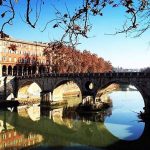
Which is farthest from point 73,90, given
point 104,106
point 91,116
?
point 91,116

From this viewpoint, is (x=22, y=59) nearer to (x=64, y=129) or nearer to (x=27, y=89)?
(x=27, y=89)

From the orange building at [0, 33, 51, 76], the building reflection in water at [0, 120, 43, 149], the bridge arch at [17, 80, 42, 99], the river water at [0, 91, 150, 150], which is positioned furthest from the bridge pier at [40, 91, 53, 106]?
the building reflection in water at [0, 120, 43, 149]

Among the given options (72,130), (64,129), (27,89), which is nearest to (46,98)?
(27,89)

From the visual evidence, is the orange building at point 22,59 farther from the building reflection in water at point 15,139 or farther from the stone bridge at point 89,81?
the building reflection in water at point 15,139

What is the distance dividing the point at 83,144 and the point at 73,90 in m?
49.2

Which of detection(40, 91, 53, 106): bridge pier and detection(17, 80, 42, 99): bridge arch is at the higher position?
detection(17, 80, 42, 99): bridge arch

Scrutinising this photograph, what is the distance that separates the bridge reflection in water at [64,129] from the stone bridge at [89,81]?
501 cm

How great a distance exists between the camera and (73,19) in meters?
6.23

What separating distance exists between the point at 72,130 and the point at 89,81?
58.0 ft

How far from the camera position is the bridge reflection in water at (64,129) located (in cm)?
3212

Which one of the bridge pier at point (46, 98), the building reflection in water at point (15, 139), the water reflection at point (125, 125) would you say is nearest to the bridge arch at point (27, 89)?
the bridge pier at point (46, 98)

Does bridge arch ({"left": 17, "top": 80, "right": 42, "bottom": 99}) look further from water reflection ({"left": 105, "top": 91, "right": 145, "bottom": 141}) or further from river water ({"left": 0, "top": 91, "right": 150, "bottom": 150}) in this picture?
water reflection ({"left": 105, "top": 91, "right": 145, "bottom": 141})

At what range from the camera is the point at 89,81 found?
185ft

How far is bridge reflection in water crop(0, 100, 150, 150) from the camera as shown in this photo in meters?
32.1
